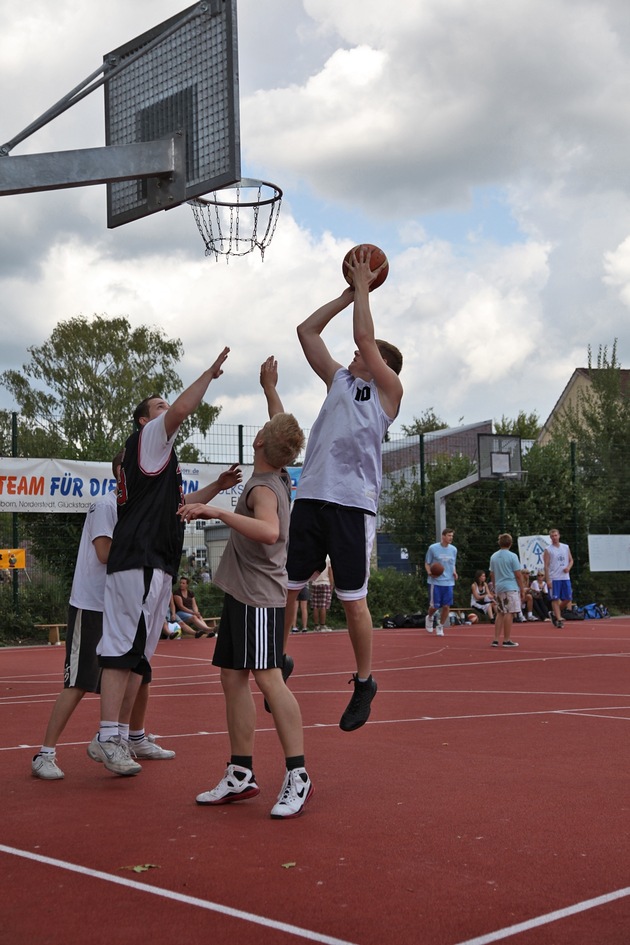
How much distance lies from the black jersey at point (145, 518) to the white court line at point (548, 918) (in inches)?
126

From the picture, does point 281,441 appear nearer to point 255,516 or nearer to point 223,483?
point 255,516

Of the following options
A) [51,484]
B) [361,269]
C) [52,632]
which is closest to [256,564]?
[361,269]

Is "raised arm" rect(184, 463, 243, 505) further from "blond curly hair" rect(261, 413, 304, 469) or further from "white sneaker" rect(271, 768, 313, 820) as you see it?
"white sneaker" rect(271, 768, 313, 820)

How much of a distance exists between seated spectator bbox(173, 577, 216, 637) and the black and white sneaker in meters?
15.9

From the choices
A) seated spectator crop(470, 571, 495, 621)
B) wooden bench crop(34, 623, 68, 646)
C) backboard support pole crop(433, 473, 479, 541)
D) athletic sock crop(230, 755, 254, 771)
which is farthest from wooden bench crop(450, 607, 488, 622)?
athletic sock crop(230, 755, 254, 771)

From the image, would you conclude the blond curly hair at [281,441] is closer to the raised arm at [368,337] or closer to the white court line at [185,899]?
the raised arm at [368,337]

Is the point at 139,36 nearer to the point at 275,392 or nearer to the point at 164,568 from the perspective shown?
the point at 275,392

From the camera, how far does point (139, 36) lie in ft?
23.2

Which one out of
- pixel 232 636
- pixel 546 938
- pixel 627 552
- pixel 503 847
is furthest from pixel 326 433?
pixel 627 552

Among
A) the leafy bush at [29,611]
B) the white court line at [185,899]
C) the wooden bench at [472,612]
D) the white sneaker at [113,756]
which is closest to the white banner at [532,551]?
the wooden bench at [472,612]

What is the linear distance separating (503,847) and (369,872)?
2.15ft

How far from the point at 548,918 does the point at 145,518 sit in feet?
11.0

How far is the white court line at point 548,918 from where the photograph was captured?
11.2 feet

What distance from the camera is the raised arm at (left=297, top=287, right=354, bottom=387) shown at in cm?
640
